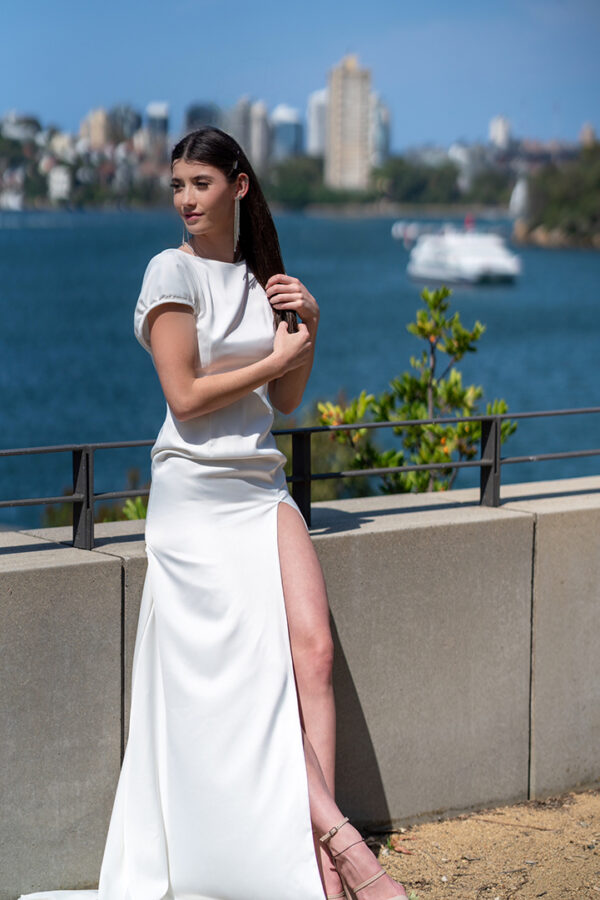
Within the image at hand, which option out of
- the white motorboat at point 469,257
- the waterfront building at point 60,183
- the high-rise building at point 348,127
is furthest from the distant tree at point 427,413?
the high-rise building at point 348,127

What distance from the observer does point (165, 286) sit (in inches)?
120

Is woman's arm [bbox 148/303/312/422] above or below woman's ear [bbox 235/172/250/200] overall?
below

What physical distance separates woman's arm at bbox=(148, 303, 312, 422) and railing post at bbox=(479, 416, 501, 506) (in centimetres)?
139

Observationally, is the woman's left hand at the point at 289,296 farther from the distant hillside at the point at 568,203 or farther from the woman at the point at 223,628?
the distant hillside at the point at 568,203

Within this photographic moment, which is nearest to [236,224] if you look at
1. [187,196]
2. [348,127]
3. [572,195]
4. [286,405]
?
[187,196]

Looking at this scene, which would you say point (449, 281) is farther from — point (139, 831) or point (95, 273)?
point (139, 831)

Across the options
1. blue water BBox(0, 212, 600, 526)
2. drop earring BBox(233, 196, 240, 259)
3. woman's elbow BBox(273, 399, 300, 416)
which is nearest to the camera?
drop earring BBox(233, 196, 240, 259)

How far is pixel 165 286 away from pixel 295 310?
0.38 m

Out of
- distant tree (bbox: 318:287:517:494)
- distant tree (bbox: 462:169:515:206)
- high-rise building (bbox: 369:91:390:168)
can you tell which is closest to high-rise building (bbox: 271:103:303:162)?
distant tree (bbox: 318:287:517:494)

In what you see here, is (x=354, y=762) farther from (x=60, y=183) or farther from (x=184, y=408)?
(x=60, y=183)

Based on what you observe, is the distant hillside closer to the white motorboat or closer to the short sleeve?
the white motorboat

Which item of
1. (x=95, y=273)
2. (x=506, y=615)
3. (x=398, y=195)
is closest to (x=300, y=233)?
(x=398, y=195)

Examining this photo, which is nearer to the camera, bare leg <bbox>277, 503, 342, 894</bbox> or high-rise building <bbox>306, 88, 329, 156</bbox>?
bare leg <bbox>277, 503, 342, 894</bbox>

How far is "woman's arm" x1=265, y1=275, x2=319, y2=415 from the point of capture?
3209 mm
